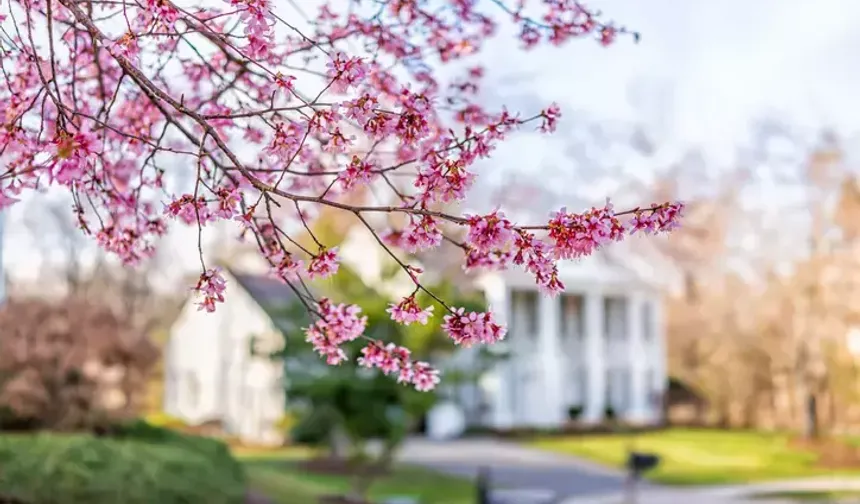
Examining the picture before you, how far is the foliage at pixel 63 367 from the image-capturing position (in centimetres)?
1058

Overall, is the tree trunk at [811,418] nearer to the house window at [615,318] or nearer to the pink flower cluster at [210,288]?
the house window at [615,318]

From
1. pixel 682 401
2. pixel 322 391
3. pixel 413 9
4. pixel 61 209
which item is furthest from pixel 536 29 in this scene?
pixel 682 401

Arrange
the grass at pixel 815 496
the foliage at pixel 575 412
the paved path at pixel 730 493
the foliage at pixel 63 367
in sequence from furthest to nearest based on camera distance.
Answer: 1. the foliage at pixel 575 412
2. the grass at pixel 815 496
3. the paved path at pixel 730 493
4. the foliage at pixel 63 367

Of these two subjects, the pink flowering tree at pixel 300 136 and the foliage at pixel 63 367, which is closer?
the pink flowering tree at pixel 300 136

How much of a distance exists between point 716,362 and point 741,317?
69.0 inches

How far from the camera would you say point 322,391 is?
44.6 ft

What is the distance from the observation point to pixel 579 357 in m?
32.2

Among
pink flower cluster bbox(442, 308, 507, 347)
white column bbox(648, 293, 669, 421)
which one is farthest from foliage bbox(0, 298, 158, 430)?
white column bbox(648, 293, 669, 421)

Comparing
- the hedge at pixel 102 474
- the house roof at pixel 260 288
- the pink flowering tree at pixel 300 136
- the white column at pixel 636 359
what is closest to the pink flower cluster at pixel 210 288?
the pink flowering tree at pixel 300 136

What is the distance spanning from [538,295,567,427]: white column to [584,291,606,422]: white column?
108 cm

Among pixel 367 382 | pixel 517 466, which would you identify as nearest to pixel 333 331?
pixel 367 382

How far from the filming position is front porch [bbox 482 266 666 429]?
3006cm

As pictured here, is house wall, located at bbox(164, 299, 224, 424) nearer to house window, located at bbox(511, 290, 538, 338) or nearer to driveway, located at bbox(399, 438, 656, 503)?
driveway, located at bbox(399, 438, 656, 503)

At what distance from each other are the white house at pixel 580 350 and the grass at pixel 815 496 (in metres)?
12.9
